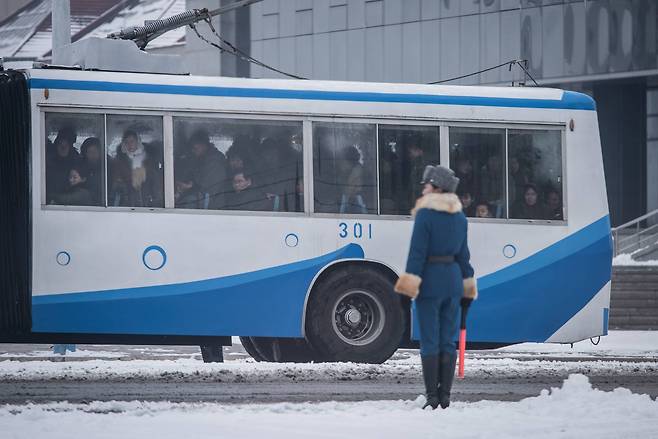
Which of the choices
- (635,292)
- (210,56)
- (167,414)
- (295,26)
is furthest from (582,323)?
(210,56)

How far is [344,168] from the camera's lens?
1548 cm

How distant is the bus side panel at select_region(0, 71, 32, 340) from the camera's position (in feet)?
47.6

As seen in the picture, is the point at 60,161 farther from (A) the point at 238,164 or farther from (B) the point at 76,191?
(A) the point at 238,164

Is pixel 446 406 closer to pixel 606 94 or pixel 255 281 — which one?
pixel 255 281

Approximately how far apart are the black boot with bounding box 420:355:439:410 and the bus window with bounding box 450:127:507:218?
4385 mm

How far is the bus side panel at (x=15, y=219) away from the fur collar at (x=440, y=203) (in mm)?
4728

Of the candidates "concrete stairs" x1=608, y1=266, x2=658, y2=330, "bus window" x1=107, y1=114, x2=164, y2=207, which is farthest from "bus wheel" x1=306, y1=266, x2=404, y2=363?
"concrete stairs" x1=608, y1=266, x2=658, y2=330

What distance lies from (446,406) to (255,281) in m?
4.04

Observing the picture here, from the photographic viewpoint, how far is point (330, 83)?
51.5 feet

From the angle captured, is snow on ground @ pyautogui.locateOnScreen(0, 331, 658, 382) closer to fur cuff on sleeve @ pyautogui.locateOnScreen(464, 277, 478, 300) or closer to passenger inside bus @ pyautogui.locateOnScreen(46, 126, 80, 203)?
passenger inside bus @ pyautogui.locateOnScreen(46, 126, 80, 203)

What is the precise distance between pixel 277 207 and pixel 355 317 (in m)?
A: 1.38

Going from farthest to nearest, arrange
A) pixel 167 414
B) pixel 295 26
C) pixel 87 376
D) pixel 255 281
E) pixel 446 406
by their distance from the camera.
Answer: pixel 295 26 < pixel 255 281 < pixel 87 376 < pixel 446 406 < pixel 167 414

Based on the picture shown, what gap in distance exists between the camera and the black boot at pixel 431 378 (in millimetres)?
11422

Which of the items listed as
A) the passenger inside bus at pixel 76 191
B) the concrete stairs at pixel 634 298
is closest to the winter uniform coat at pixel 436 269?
the passenger inside bus at pixel 76 191
